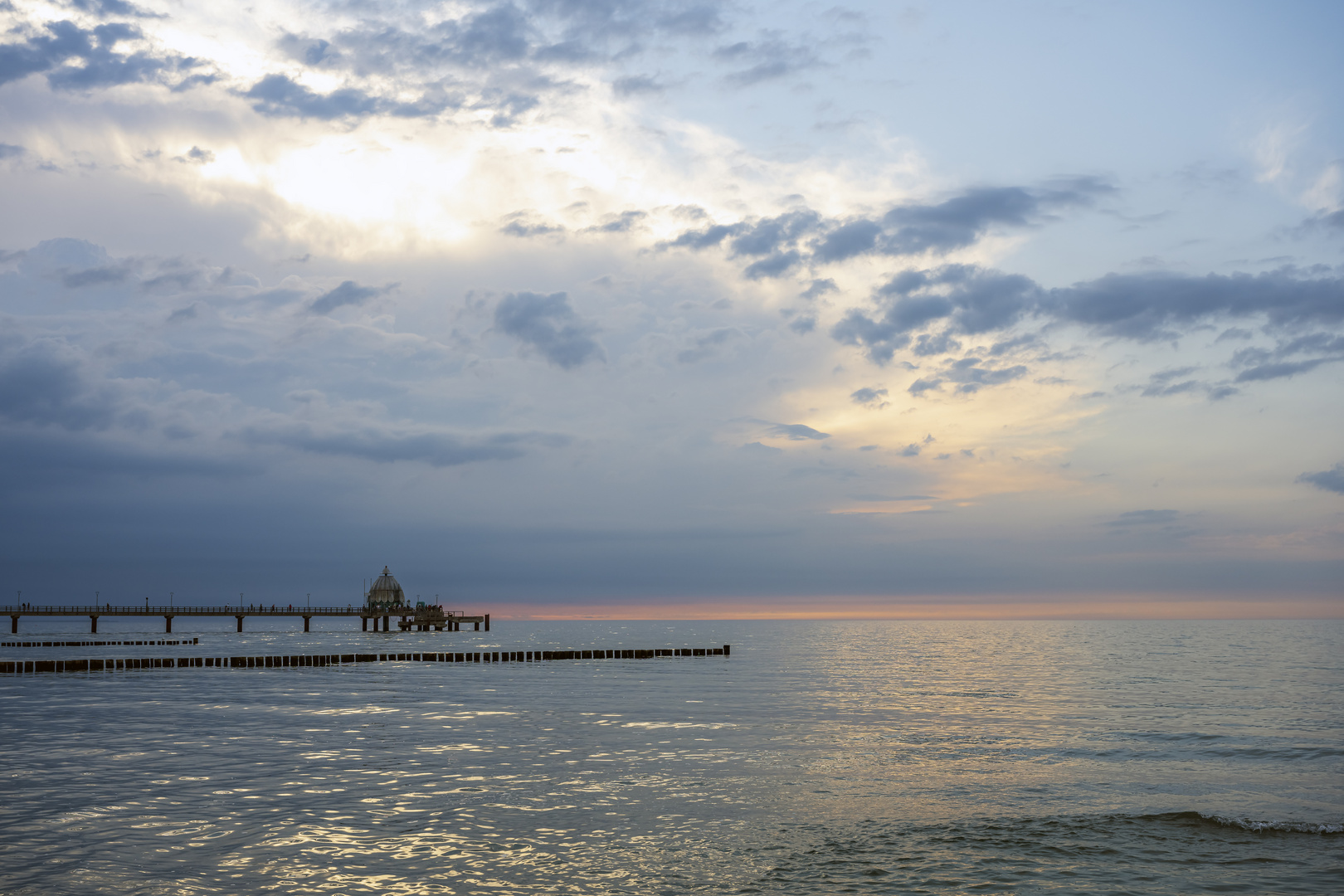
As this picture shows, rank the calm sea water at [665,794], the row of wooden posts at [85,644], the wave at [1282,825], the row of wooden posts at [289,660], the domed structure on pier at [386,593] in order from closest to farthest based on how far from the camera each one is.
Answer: the calm sea water at [665,794] < the wave at [1282,825] < the row of wooden posts at [289,660] < the row of wooden posts at [85,644] < the domed structure on pier at [386,593]

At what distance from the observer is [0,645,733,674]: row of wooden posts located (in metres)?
73.4

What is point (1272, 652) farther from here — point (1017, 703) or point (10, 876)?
point (10, 876)

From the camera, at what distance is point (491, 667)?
86938 millimetres

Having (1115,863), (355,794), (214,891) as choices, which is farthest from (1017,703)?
(214,891)

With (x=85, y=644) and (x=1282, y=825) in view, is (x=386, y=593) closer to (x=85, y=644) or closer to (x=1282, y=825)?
(x=85, y=644)

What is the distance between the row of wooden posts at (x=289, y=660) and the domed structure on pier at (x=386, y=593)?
84904 mm

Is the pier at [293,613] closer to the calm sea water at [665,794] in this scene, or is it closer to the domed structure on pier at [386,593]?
the domed structure on pier at [386,593]

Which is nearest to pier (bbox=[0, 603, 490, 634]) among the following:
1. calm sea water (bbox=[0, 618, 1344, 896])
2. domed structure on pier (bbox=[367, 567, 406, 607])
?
domed structure on pier (bbox=[367, 567, 406, 607])

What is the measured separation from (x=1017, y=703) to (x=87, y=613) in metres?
158

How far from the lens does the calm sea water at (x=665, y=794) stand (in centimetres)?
1880

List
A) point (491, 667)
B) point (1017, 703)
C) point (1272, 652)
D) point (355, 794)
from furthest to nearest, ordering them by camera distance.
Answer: point (1272, 652), point (491, 667), point (1017, 703), point (355, 794)

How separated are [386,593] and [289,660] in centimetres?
A: 10566

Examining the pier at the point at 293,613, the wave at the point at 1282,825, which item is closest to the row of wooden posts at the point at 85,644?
the pier at the point at 293,613

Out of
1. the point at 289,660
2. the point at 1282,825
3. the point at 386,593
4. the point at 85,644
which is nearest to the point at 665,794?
the point at 1282,825
